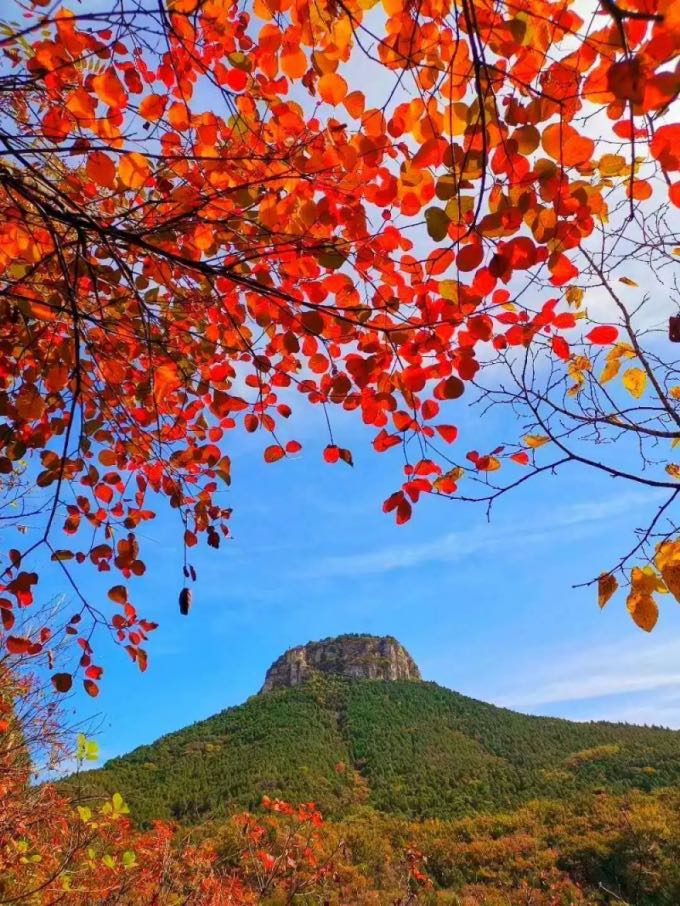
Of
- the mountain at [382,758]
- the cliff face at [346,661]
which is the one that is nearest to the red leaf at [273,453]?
the mountain at [382,758]

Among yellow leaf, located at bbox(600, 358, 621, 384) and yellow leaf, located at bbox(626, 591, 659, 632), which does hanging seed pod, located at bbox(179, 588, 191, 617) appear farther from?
yellow leaf, located at bbox(600, 358, 621, 384)

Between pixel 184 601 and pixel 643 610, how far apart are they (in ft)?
5.52

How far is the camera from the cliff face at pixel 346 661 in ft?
187

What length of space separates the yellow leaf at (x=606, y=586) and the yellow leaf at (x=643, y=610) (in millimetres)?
230

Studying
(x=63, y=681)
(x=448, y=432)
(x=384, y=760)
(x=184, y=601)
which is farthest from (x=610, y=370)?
(x=384, y=760)

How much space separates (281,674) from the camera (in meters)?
60.2

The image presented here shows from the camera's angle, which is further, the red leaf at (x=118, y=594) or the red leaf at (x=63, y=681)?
the red leaf at (x=118, y=594)

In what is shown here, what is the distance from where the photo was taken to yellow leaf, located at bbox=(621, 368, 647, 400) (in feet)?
8.70

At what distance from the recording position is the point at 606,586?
1.93 meters

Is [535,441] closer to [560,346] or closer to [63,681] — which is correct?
[560,346]

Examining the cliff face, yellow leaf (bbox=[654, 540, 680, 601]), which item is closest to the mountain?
the cliff face

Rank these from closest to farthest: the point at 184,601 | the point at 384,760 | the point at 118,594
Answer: the point at 184,601 → the point at 118,594 → the point at 384,760

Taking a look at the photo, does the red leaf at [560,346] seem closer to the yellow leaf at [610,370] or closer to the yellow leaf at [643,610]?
the yellow leaf at [610,370]

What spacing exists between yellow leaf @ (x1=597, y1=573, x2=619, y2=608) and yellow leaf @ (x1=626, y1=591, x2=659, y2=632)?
230mm
